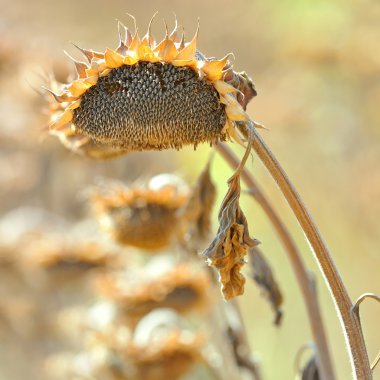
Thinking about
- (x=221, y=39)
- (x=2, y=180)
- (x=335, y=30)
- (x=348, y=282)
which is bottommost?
(x=348, y=282)

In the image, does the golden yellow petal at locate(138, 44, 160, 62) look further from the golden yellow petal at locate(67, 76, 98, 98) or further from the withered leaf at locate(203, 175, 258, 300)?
the withered leaf at locate(203, 175, 258, 300)

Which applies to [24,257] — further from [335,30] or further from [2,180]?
[335,30]


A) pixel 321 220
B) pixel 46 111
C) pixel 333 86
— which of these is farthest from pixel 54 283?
pixel 46 111

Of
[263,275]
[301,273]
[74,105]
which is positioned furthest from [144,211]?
[74,105]

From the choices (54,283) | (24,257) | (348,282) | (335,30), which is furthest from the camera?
(24,257)

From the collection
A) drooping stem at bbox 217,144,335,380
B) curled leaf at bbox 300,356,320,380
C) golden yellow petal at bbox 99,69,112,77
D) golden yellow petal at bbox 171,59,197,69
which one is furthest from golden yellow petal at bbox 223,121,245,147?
curled leaf at bbox 300,356,320,380

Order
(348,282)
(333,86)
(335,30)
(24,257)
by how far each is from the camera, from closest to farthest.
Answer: (335,30), (333,86), (348,282), (24,257)
